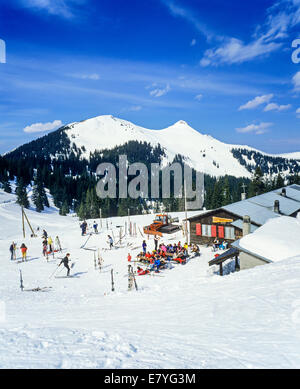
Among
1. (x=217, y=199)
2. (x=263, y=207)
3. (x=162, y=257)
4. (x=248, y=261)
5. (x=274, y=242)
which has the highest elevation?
(x=263, y=207)

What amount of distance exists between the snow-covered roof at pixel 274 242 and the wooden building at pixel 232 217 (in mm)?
6249

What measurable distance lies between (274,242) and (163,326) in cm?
1084

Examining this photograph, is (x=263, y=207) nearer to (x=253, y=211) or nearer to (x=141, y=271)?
(x=253, y=211)

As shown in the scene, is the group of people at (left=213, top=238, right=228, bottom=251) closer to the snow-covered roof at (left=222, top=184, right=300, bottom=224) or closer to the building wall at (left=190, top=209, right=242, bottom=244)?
the building wall at (left=190, top=209, right=242, bottom=244)

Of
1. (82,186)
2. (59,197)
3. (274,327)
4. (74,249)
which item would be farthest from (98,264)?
(82,186)

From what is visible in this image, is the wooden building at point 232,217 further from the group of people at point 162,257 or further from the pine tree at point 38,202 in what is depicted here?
the pine tree at point 38,202

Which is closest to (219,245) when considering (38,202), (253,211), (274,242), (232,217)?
(232,217)

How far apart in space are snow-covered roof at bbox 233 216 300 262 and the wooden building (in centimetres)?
625

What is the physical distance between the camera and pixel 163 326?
700 cm

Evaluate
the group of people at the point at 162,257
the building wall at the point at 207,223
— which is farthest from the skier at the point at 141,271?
the building wall at the point at 207,223

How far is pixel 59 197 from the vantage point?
8369 cm
